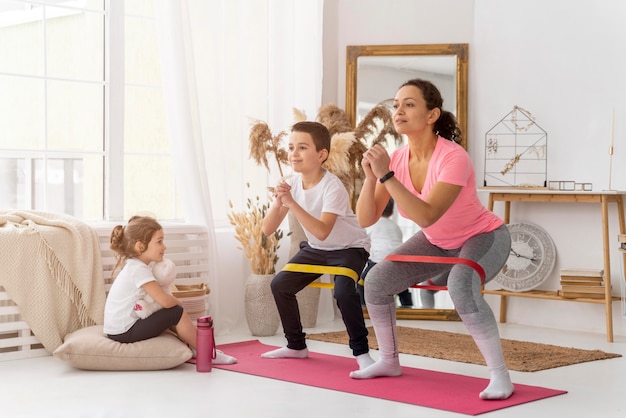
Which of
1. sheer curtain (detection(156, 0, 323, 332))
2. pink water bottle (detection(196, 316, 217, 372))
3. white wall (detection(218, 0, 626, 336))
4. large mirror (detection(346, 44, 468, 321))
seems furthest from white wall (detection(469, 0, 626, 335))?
pink water bottle (detection(196, 316, 217, 372))

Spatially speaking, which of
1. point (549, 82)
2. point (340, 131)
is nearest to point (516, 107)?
point (549, 82)

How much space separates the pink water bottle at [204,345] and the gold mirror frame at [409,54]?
2233 mm

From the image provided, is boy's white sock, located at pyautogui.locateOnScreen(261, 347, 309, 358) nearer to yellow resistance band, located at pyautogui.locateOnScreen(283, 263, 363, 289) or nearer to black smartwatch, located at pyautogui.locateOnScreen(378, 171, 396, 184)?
yellow resistance band, located at pyautogui.locateOnScreen(283, 263, 363, 289)

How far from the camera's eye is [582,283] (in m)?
4.73

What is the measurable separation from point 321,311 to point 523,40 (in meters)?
2.01

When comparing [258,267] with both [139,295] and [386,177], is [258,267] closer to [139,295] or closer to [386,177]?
[139,295]

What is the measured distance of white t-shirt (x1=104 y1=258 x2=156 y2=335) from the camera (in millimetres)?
3596

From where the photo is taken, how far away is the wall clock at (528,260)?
5082mm

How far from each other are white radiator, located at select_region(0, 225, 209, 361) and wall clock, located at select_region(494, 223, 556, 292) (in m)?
1.77

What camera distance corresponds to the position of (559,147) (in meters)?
5.05

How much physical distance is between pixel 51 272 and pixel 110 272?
36 centimetres

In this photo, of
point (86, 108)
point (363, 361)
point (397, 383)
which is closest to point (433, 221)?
point (397, 383)

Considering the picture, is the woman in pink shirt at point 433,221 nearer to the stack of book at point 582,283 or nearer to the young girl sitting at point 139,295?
the young girl sitting at point 139,295

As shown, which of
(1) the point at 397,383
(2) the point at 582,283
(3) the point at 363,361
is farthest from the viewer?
(2) the point at 582,283
